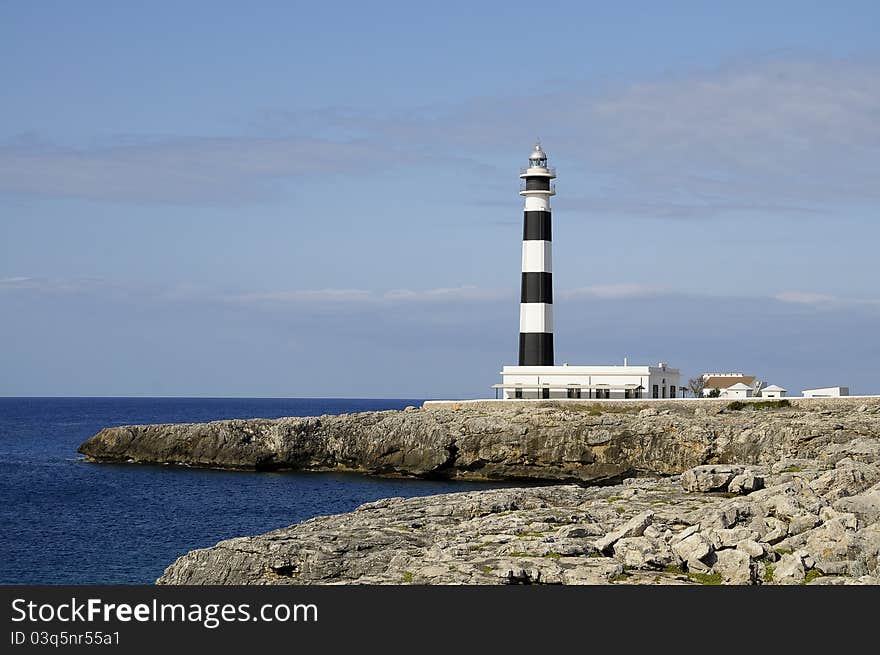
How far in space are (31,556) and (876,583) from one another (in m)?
28.0

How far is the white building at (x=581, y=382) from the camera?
Result: 7069 cm

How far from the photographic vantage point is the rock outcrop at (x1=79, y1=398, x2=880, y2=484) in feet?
185

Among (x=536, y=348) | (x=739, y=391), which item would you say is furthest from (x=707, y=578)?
(x=739, y=391)

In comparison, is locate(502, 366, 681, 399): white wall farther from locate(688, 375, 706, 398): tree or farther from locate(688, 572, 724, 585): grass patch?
locate(688, 572, 724, 585): grass patch

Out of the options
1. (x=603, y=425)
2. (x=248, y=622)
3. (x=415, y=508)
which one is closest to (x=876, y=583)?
(x=248, y=622)

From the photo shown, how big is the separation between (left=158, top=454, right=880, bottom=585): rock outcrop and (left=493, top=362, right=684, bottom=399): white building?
40862 mm

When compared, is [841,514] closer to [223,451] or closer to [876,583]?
[876,583]

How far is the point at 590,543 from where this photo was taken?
72.4 feet

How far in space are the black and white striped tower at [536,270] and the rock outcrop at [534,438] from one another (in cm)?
418

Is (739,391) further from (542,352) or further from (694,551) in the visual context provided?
(694,551)

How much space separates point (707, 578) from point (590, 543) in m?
2.95

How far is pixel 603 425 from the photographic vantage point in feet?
199

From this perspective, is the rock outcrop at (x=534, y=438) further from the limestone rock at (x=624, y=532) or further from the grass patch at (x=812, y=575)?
the grass patch at (x=812, y=575)

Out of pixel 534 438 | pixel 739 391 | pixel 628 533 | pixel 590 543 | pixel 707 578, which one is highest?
pixel 739 391
